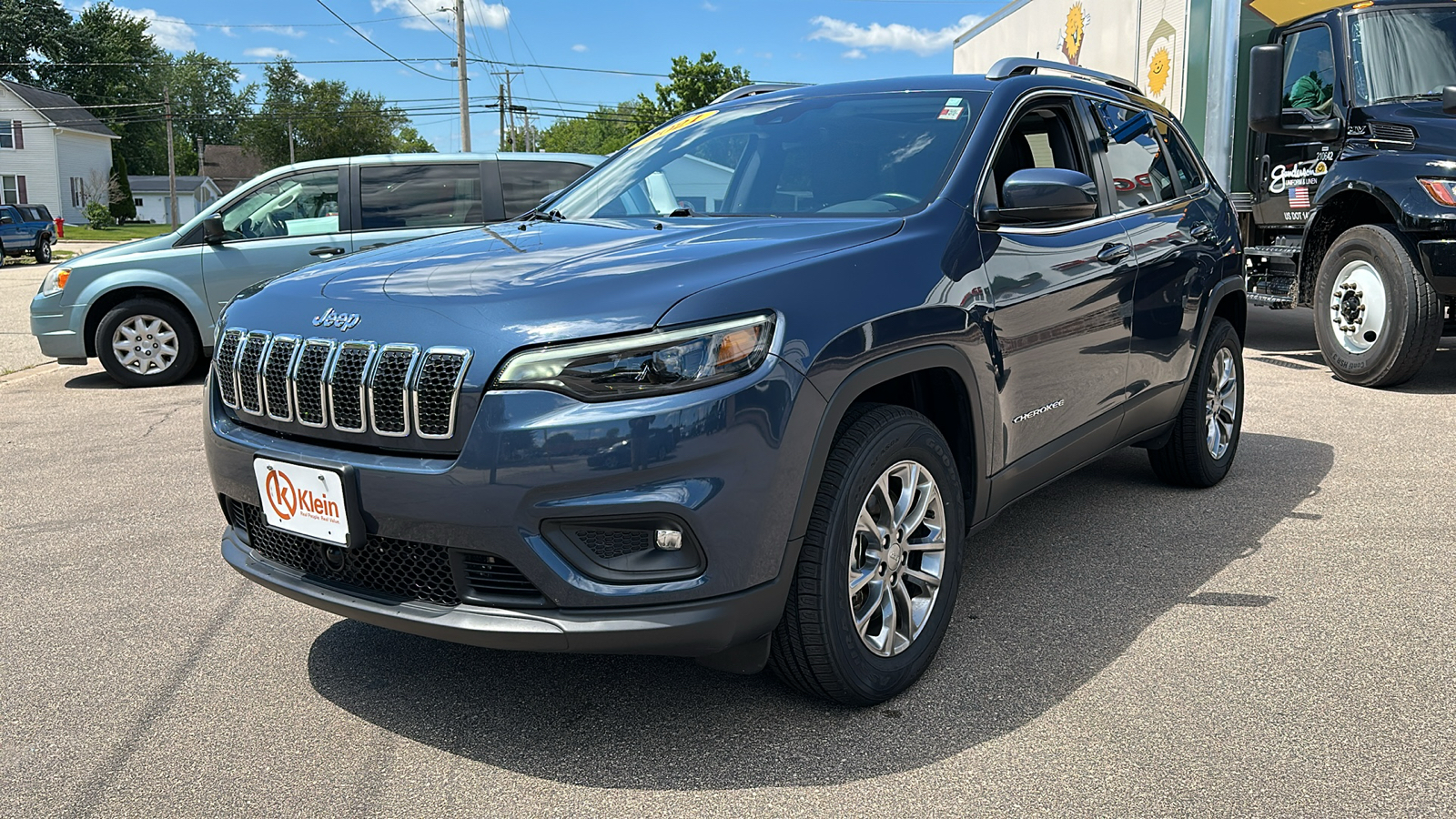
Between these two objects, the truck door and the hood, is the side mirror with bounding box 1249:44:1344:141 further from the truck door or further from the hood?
the hood

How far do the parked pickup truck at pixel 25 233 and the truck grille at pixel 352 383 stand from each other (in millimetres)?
33790

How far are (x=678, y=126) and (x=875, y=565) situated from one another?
2244 mm

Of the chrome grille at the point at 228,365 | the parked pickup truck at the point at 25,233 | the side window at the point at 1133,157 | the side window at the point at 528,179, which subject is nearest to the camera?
the chrome grille at the point at 228,365

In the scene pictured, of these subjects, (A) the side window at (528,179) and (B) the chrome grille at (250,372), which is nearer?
(B) the chrome grille at (250,372)

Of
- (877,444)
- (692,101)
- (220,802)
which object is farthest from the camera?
(692,101)

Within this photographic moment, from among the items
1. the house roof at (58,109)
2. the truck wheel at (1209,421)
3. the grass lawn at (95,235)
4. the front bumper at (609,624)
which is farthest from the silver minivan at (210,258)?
the house roof at (58,109)

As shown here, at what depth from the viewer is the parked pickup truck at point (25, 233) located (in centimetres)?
3161

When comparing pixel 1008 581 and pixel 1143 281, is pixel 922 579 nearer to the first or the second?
pixel 1008 581

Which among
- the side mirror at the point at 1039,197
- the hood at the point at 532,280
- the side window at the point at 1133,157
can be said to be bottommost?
the hood at the point at 532,280

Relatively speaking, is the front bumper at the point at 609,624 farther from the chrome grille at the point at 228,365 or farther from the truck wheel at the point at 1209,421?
the truck wheel at the point at 1209,421

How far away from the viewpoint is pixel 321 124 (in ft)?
313

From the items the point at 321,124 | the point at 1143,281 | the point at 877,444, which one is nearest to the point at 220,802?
the point at 877,444

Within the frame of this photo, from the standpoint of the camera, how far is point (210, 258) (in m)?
9.20

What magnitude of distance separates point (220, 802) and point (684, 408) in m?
1.40
